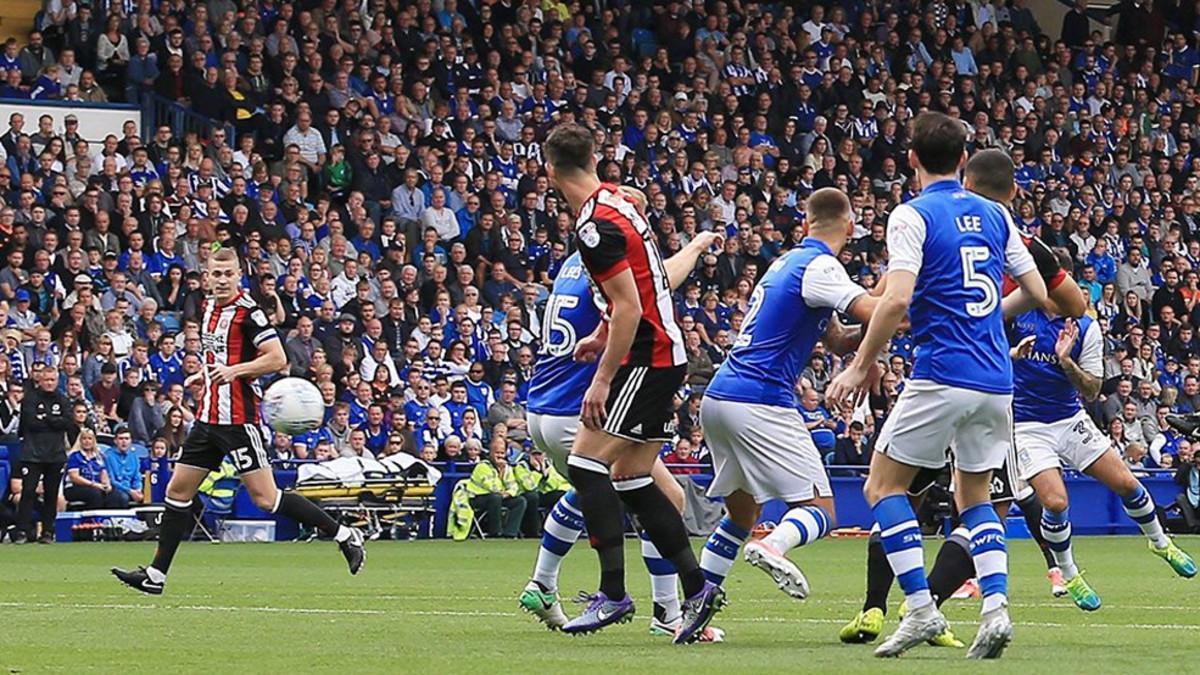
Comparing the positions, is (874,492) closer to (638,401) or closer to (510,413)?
(638,401)

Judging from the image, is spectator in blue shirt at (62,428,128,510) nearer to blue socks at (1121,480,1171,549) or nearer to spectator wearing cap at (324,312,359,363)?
spectator wearing cap at (324,312,359,363)

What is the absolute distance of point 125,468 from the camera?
78.6ft

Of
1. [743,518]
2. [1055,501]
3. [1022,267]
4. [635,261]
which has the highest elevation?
[1022,267]

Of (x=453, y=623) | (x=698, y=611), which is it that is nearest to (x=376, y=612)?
(x=453, y=623)

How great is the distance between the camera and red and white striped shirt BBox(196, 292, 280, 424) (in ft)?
46.0

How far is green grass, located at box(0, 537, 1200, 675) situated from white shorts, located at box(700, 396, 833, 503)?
68 centimetres

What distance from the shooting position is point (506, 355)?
27906 mm

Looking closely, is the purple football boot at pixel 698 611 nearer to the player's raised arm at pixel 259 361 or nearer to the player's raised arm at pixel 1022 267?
the player's raised arm at pixel 1022 267

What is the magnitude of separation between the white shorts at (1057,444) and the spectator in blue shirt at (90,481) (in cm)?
1291

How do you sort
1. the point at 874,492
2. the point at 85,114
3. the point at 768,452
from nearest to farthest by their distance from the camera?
the point at 874,492
the point at 768,452
the point at 85,114

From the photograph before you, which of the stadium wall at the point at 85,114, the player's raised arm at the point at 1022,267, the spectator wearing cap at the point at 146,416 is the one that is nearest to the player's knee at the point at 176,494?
the player's raised arm at the point at 1022,267

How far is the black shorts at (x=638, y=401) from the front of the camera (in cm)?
972

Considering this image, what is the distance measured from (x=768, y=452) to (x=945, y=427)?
1.13 meters

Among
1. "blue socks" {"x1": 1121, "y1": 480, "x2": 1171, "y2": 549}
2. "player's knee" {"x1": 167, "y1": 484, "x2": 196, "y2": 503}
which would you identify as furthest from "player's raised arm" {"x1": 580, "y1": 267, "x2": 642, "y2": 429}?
"blue socks" {"x1": 1121, "y1": 480, "x2": 1171, "y2": 549}
